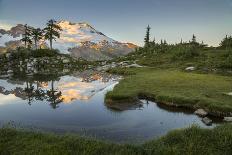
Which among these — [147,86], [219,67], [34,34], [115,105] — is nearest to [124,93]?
[115,105]

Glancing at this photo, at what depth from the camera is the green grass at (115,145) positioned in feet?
49.7

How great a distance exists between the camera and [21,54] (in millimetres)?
111750

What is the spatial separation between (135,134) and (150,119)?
4.99m

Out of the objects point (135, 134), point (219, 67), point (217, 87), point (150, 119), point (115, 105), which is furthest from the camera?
point (219, 67)

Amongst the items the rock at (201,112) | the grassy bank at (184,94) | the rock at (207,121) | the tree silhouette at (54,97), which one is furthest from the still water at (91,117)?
the grassy bank at (184,94)

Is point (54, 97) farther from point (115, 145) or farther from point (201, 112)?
point (115, 145)

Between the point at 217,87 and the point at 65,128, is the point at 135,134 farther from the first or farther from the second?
the point at 217,87

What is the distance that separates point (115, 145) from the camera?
53.0ft

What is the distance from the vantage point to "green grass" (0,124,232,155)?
49.7 feet

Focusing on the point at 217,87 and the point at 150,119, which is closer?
the point at 150,119

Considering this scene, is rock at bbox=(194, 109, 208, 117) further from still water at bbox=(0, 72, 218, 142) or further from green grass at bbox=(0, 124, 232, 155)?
green grass at bbox=(0, 124, 232, 155)

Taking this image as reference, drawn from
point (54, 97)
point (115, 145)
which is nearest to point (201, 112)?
point (115, 145)

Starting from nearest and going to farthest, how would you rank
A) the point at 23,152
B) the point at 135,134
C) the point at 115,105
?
the point at 23,152, the point at 135,134, the point at 115,105

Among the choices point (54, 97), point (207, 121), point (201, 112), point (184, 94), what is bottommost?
point (207, 121)
